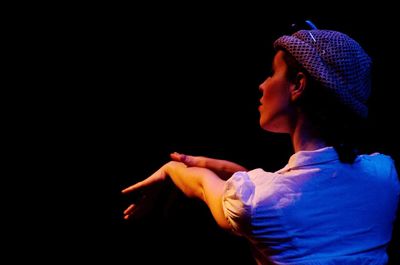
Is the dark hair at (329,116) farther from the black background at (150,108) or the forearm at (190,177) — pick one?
the black background at (150,108)

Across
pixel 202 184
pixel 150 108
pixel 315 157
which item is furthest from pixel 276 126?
pixel 150 108

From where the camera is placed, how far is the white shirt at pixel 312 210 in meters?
1.18

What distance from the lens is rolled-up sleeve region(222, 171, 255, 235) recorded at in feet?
3.82

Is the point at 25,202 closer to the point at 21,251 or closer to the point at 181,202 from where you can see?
the point at 21,251

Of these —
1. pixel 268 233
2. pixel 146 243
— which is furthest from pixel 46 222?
pixel 268 233

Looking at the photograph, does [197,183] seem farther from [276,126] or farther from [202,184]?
[276,126]

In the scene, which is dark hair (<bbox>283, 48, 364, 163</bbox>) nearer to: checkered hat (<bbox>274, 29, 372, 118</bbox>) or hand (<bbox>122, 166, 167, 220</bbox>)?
checkered hat (<bbox>274, 29, 372, 118</bbox>)

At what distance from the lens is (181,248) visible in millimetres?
2096

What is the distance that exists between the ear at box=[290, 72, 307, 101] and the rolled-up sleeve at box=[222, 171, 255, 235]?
0.33 m

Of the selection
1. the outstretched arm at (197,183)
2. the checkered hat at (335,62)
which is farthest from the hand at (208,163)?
the checkered hat at (335,62)

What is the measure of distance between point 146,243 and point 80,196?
423 mm

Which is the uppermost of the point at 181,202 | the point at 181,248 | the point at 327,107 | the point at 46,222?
the point at 327,107

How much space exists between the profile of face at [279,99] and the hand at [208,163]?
1.07 ft

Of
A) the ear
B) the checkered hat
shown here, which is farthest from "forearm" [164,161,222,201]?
the checkered hat
